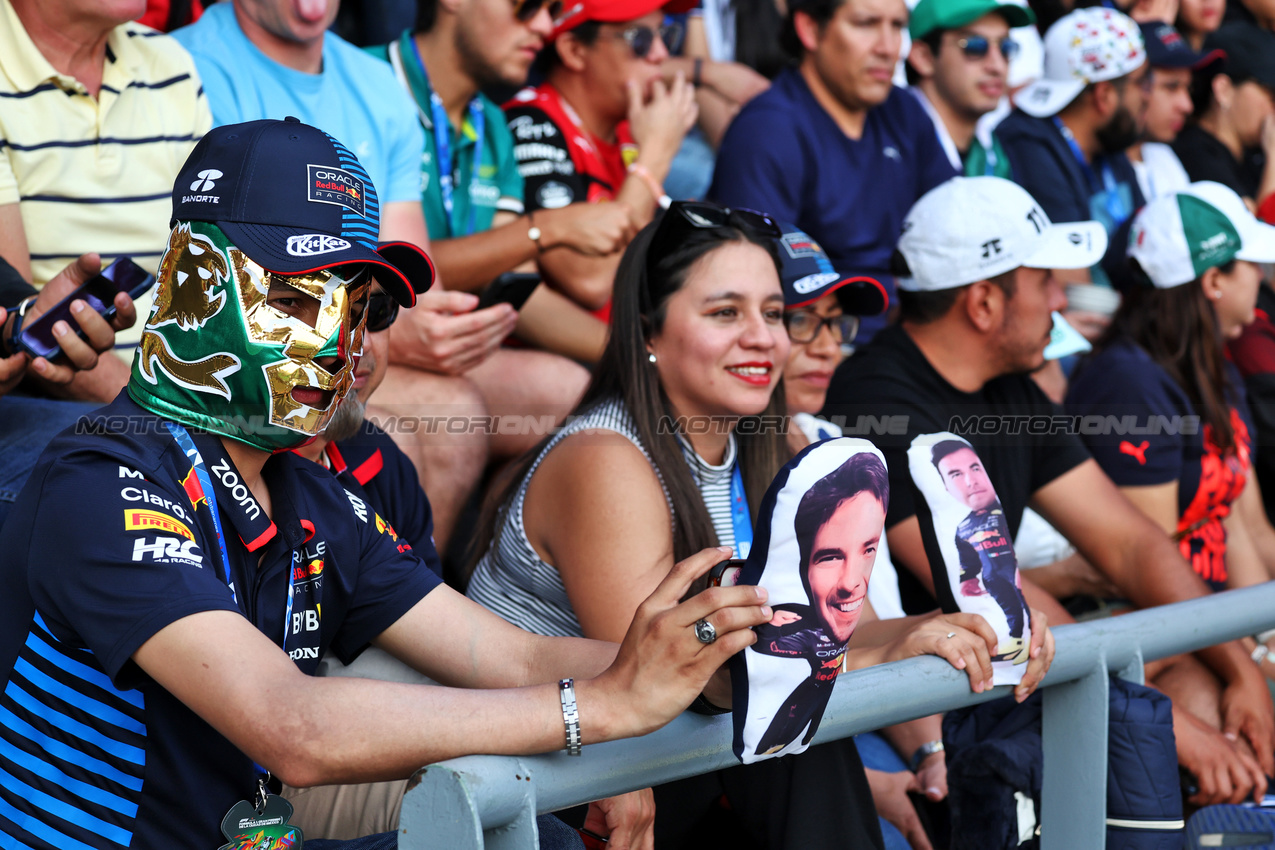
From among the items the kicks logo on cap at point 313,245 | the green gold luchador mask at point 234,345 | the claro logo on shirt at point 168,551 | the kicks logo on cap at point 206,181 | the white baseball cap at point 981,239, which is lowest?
the white baseball cap at point 981,239

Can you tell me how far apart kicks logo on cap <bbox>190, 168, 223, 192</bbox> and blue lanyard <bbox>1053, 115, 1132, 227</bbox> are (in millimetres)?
4534

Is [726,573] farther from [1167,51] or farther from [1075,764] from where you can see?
[1167,51]

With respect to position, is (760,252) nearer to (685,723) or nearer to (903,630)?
Result: (903,630)

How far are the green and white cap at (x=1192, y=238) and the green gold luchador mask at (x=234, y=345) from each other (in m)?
3.30

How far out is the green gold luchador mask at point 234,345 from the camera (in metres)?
1.48

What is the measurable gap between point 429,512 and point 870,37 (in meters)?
2.68

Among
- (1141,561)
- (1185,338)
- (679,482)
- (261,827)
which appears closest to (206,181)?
(261,827)

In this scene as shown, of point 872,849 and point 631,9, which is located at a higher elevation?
point 631,9

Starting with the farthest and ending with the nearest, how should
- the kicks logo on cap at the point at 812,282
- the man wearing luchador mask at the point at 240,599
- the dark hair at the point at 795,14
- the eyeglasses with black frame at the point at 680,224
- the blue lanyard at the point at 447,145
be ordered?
1. the dark hair at the point at 795,14
2. the blue lanyard at the point at 447,145
3. the kicks logo on cap at the point at 812,282
4. the eyeglasses with black frame at the point at 680,224
5. the man wearing luchador mask at the point at 240,599

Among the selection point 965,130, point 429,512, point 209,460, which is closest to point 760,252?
point 429,512

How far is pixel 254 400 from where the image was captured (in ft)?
4.89

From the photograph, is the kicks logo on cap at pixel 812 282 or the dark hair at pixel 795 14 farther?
the dark hair at pixel 795 14

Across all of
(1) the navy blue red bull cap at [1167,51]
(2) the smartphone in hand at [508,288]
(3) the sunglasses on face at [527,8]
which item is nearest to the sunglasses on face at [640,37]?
(3) the sunglasses on face at [527,8]

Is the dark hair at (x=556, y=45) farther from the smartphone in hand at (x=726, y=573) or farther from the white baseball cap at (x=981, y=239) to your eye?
the smartphone in hand at (x=726, y=573)
